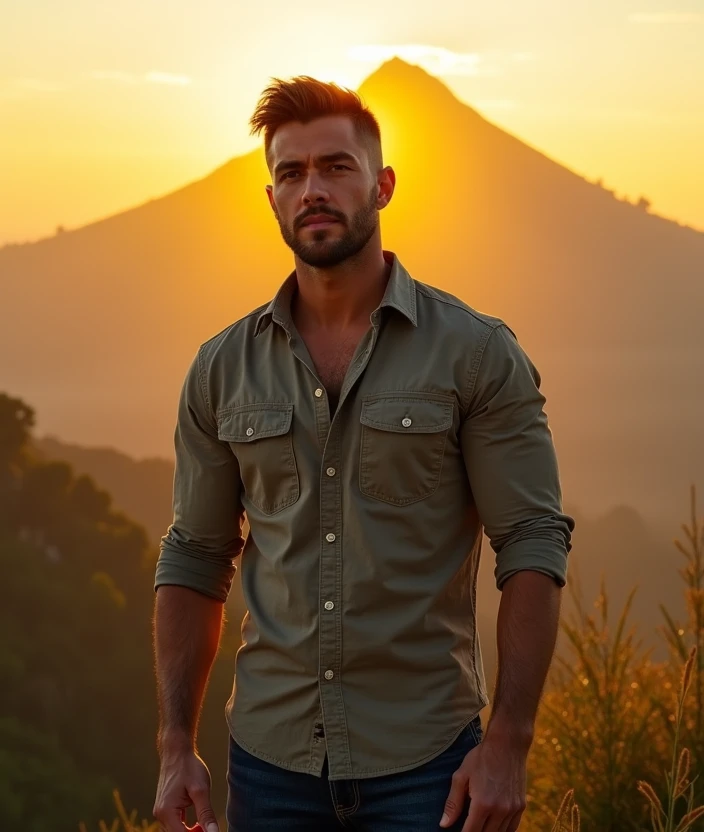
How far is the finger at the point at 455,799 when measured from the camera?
6.43 ft

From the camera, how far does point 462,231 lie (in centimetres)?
13688

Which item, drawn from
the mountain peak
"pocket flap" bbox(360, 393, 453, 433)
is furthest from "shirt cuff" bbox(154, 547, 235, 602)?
the mountain peak

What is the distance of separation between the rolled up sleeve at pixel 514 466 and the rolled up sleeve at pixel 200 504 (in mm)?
566

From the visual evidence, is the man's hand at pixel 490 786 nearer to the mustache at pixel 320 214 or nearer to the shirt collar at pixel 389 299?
the shirt collar at pixel 389 299

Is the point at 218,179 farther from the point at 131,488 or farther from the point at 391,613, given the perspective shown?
the point at 391,613

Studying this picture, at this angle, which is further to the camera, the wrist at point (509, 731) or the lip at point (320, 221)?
the lip at point (320, 221)

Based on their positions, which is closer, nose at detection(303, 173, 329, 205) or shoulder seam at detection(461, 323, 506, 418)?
shoulder seam at detection(461, 323, 506, 418)

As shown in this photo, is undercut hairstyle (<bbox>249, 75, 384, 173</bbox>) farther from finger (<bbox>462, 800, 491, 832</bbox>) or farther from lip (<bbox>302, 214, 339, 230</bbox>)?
finger (<bbox>462, 800, 491, 832</bbox>)

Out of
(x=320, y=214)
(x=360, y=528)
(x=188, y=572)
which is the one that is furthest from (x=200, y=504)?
(x=320, y=214)

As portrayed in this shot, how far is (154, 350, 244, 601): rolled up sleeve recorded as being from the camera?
2340 millimetres

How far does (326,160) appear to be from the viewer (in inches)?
91.0

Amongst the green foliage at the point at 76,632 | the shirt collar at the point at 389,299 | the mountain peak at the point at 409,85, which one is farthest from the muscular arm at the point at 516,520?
the mountain peak at the point at 409,85

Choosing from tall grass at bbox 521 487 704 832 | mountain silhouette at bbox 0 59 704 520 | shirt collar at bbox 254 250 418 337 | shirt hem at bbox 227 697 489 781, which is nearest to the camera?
shirt hem at bbox 227 697 489 781

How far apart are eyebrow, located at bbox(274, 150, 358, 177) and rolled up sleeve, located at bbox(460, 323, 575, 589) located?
54cm
